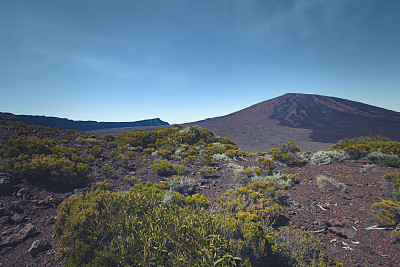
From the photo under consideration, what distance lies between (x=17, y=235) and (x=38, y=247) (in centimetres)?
68

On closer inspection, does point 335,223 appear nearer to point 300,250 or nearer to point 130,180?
point 300,250

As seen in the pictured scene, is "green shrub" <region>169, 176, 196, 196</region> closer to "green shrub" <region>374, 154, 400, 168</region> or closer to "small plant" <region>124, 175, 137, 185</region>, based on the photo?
"small plant" <region>124, 175, 137, 185</region>

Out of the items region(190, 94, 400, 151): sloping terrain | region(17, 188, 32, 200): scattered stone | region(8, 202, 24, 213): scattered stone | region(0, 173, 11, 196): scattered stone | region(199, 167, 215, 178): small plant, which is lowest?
region(199, 167, 215, 178): small plant

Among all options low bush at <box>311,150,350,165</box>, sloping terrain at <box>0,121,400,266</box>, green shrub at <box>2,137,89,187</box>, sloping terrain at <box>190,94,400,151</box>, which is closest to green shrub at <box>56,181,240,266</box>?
sloping terrain at <box>0,121,400,266</box>

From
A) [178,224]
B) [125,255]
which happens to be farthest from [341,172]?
[125,255]

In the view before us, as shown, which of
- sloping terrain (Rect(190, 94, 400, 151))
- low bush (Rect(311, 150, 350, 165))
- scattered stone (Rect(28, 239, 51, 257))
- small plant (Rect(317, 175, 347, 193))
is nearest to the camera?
scattered stone (Rect(28, 239, 51, 257))

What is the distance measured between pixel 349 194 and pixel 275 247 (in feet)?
13.1

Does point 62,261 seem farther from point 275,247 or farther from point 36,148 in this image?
point 36,148

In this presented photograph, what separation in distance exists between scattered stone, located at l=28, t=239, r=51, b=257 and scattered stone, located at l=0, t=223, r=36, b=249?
427 millimetres

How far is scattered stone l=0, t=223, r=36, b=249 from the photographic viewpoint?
2723 mm

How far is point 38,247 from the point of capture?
104 inches

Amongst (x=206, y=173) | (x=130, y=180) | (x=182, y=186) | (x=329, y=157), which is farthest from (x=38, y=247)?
(x=329, y=157)

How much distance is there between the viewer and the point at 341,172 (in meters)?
6.41

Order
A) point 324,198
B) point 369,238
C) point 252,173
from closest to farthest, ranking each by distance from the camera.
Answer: point 369,238
point 324,198
point 252,173
